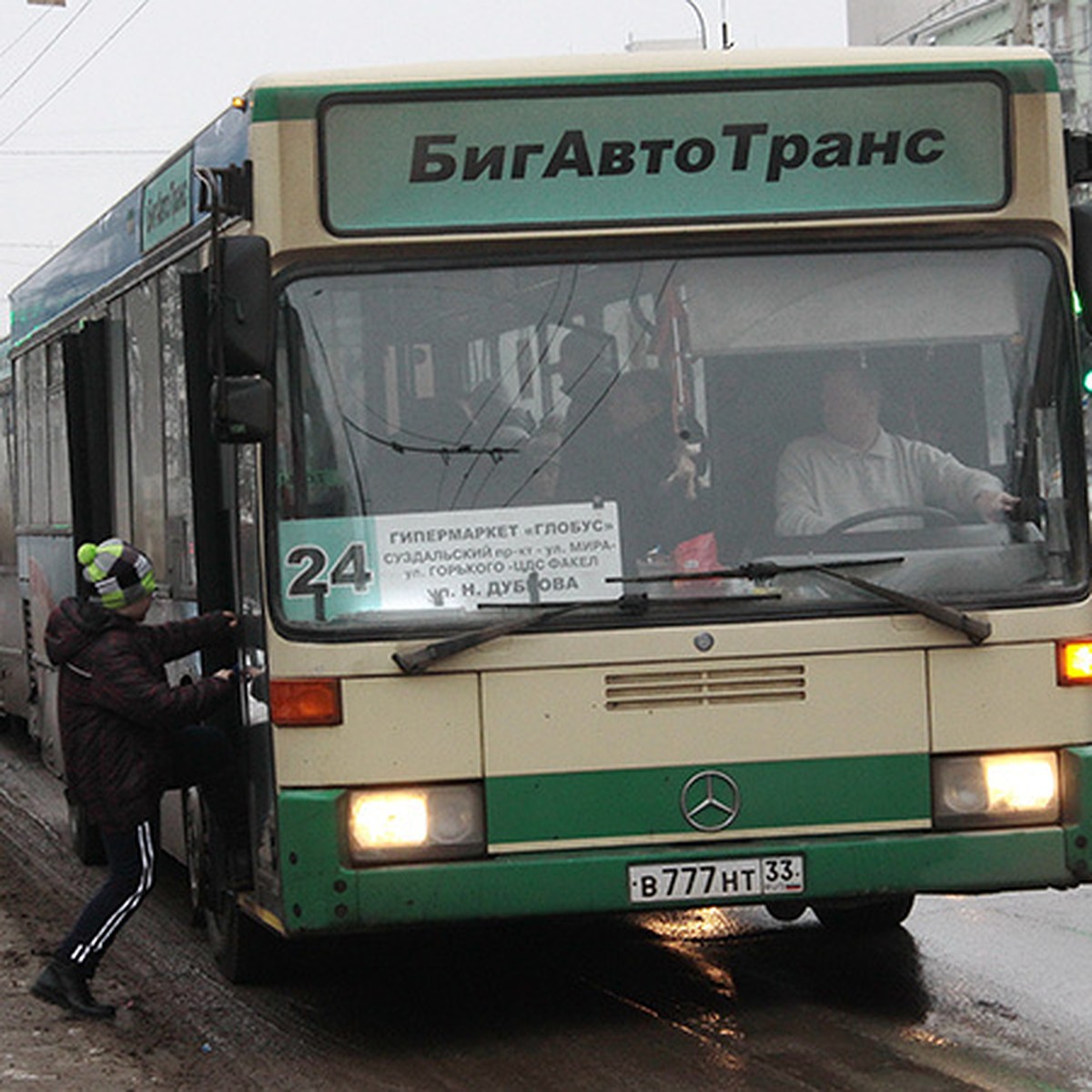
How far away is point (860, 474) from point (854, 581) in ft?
1.17

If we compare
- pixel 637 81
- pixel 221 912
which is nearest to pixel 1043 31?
pixel 221 912

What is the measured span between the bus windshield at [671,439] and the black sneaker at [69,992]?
79.1 inches

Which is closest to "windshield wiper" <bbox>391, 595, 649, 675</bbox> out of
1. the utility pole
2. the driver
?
the driver

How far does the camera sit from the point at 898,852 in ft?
25.6

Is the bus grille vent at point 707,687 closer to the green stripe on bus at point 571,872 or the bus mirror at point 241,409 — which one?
the green stripe on bus at point 571,872

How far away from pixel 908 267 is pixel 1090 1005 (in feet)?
8.48

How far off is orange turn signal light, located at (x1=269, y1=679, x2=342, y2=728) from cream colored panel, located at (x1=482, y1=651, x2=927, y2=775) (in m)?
0.46

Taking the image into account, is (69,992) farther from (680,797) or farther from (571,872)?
(680,797)

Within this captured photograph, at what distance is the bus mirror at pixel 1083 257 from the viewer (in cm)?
799

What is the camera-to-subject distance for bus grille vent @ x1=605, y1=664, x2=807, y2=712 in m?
7.75

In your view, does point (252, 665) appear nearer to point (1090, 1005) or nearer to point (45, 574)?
point (1090, 1005)

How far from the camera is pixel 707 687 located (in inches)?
306

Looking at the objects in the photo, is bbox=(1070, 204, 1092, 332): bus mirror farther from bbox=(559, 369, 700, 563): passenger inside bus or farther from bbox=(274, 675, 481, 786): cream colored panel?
bbox=(274, 675, 481, 786): cream colored panel

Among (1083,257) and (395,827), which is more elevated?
(1083,257)
